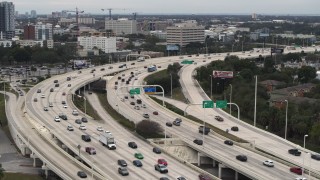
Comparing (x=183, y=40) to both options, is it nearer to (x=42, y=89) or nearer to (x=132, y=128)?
(x=42, y=89)

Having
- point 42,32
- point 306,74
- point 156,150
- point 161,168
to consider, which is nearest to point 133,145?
point 156,150

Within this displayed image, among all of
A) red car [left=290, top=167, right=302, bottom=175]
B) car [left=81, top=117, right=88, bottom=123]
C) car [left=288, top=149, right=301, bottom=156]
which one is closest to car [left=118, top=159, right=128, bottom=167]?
red car [left=290, top=167, right=302, bottom=175]

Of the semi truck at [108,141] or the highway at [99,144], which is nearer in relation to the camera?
the highway at [99,144]

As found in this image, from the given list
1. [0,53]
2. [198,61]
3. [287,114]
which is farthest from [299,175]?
[0,53]

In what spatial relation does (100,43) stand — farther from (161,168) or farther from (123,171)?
(123,171)

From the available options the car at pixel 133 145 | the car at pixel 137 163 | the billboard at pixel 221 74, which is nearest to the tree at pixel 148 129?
the car at pixel 133 145

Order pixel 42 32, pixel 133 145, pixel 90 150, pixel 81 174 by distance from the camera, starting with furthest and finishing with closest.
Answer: pixel 42 32
pixel 133 145
pixel 90 150
pixel 81 174

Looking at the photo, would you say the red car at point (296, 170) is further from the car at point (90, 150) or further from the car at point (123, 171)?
the car at point (90, 150)
